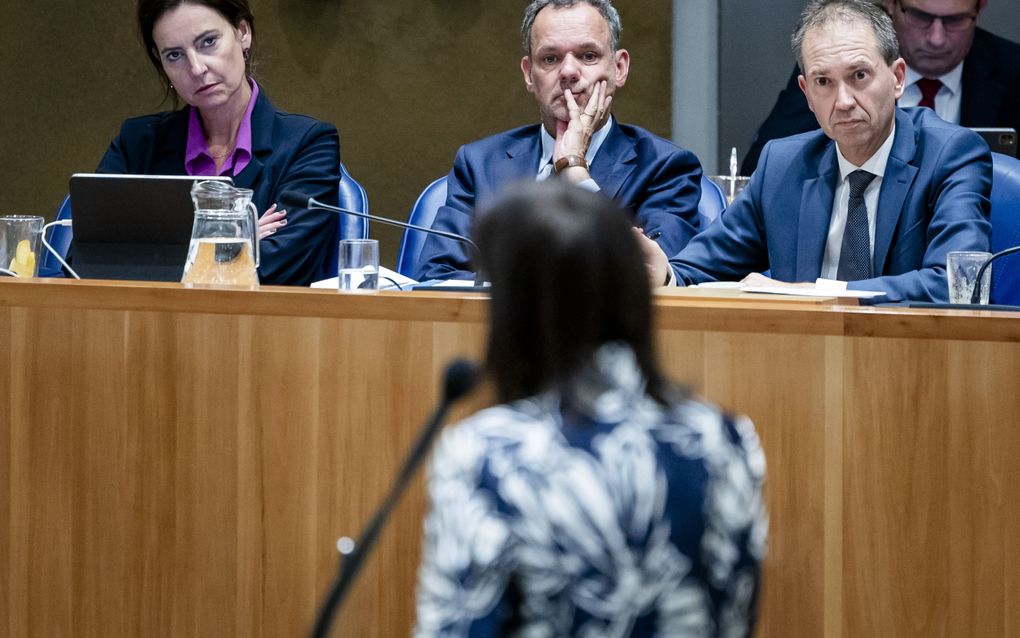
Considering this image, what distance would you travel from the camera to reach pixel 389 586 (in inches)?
80.9

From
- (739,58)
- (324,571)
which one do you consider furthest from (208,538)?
(739,58)

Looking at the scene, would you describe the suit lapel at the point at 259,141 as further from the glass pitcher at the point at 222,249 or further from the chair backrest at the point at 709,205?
the chair backrest at the point at 709,205

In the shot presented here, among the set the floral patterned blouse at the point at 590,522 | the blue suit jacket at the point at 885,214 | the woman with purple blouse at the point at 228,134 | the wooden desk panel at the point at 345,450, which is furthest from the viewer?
the woman with purple blouse at the point at 228,134

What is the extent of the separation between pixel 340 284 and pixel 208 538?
492 millimetres

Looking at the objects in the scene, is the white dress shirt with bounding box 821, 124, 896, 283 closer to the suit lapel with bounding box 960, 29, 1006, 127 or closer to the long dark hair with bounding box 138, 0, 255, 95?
the long dark hair with bounding box 138, 0, 255, 95

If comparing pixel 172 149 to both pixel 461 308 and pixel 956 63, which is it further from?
pixel 956 63

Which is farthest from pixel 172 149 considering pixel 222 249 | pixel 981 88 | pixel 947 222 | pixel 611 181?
pixel 981 88

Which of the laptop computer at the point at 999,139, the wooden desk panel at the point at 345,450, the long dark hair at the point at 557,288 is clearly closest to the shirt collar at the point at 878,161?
the laptop computer at the point at 999,139

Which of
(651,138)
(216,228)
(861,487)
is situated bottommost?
(861,487)

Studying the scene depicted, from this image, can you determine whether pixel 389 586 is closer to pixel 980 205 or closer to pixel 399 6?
pixel 980 205

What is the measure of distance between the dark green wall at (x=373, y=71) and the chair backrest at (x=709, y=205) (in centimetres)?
191

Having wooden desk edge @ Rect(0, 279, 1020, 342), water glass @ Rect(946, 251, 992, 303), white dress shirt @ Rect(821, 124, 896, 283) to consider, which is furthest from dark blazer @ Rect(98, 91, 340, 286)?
water glass @ Rect(946, 251, 992, 303)

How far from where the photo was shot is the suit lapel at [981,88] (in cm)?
508

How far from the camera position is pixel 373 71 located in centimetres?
549
